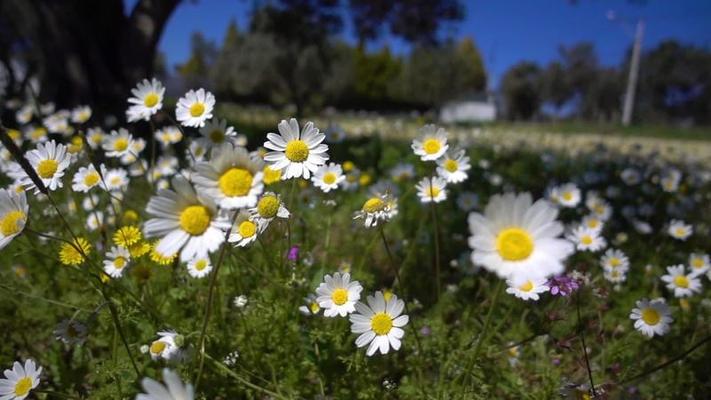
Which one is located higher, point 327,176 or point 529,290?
point 327,176

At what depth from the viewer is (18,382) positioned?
1100mm

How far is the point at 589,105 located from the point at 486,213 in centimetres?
4506

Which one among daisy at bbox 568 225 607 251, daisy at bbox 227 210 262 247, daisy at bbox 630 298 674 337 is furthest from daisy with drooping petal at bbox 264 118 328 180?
daisy at bbox 568 225 607 251

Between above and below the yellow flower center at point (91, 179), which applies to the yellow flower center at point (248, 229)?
below

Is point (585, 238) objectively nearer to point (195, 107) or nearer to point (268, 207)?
point (268, 207)

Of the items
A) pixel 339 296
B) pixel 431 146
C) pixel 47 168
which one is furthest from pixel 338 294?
pixel 47 168

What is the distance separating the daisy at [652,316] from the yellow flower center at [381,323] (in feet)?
2.81

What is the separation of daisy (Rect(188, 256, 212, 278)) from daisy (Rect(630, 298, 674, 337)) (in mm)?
1436

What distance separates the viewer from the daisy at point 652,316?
143 centimetres

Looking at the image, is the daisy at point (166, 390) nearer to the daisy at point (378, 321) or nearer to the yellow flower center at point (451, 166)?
the daisy at point (378, 321)

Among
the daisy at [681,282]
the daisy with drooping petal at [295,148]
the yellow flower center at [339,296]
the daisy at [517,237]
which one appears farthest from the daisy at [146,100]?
the daisy at [681,282]

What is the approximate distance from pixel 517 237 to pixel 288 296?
0.85 m

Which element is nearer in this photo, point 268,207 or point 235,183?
point 235,183

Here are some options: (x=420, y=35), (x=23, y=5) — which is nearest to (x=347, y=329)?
(x=23, y=5)
